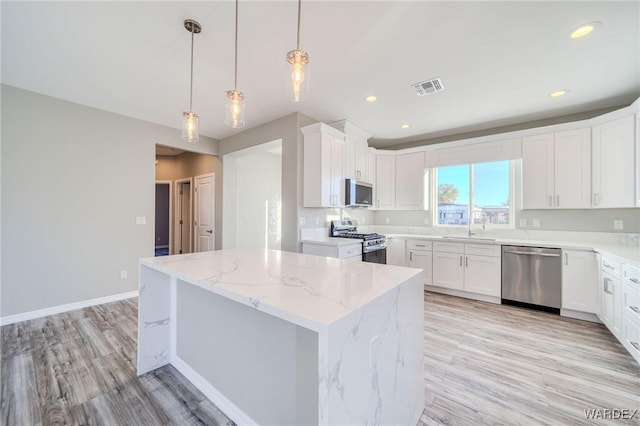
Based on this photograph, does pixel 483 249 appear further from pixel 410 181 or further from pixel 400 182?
pixel 400 182

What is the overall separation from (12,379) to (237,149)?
3663 millimetres

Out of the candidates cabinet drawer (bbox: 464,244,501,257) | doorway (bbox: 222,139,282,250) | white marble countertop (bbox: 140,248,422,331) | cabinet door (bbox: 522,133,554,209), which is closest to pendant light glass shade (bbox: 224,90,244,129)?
white marble countertop (bbox: 140,248,422,331)

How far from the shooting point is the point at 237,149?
15.0 ft

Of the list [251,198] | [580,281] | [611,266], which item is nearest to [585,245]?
[580,281]

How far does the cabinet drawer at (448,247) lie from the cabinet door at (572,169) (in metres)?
1.31

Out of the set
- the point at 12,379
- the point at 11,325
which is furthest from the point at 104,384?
the point at 11,325

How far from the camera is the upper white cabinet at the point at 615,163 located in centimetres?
282

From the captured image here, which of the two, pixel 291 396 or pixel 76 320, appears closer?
pixel 291 396

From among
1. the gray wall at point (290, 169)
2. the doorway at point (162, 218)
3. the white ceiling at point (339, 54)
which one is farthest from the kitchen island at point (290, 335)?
the doorway at point (162, 218)

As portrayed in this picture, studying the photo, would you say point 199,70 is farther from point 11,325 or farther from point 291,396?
point 11,325

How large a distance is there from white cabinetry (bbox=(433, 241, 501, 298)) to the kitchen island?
2665mm

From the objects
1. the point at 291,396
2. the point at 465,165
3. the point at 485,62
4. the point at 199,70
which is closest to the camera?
the point at 291,396

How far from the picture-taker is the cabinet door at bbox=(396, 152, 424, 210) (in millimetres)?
4559

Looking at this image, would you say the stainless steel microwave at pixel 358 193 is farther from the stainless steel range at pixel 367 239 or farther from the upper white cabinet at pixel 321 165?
the stainless steel range at pixel 367 239
